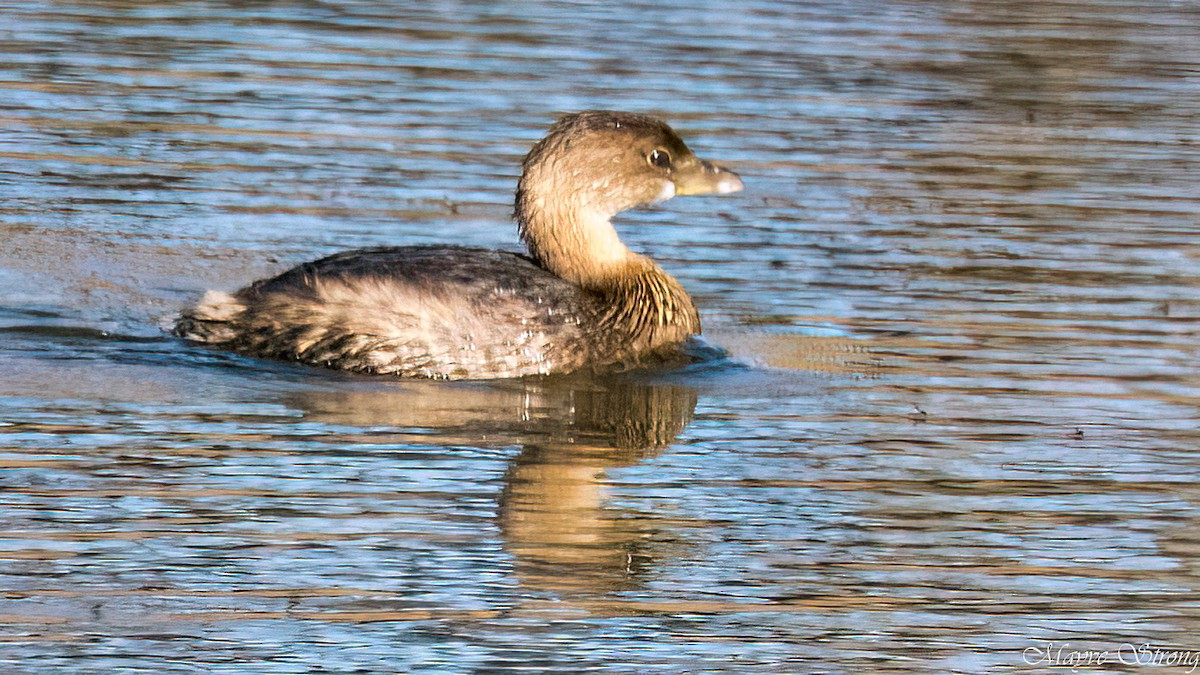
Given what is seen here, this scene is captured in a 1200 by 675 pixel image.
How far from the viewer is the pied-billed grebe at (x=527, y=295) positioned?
934 cm

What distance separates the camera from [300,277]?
375 inches

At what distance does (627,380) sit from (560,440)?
1.23 meters

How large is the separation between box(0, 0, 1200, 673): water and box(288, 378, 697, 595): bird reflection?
24 mm

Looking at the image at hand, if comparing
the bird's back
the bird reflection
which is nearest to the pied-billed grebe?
the bird's back

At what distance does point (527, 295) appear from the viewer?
953cm

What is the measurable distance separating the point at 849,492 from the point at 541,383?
2041mm

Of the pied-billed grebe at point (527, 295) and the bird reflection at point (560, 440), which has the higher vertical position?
the pied-billed grebe at point (527, 295)

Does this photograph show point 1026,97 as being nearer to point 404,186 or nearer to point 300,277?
Result: point 404,186

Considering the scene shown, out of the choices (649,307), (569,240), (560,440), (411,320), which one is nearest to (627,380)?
(649,307)

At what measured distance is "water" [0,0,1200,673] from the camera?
A: 640cm

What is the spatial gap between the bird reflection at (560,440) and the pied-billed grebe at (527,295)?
18cm

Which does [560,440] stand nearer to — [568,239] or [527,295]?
[527,295]

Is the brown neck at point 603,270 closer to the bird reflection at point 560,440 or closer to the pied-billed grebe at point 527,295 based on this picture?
the pied-billed grebe at point 527,295

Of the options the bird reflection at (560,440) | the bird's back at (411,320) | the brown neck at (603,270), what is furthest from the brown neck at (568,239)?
the bird reflection at (560,440)
